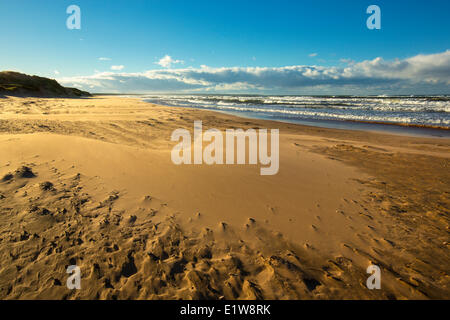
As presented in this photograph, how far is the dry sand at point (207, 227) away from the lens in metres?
2.28

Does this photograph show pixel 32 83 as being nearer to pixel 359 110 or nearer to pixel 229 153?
pixel 229 153

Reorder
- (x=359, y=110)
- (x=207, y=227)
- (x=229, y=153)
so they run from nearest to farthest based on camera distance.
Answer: (x=207, y=227) → (x=229, y=153) → (x=359, y=110)

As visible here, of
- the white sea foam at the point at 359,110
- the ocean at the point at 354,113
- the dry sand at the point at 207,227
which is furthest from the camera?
the white sea foam at the point at 359,110

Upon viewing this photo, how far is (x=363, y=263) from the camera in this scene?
2643 millimetres

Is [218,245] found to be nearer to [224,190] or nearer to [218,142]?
[224,190]

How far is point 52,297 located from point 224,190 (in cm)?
281

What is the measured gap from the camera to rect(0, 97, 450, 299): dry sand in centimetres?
228

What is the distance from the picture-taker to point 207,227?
317 cm
